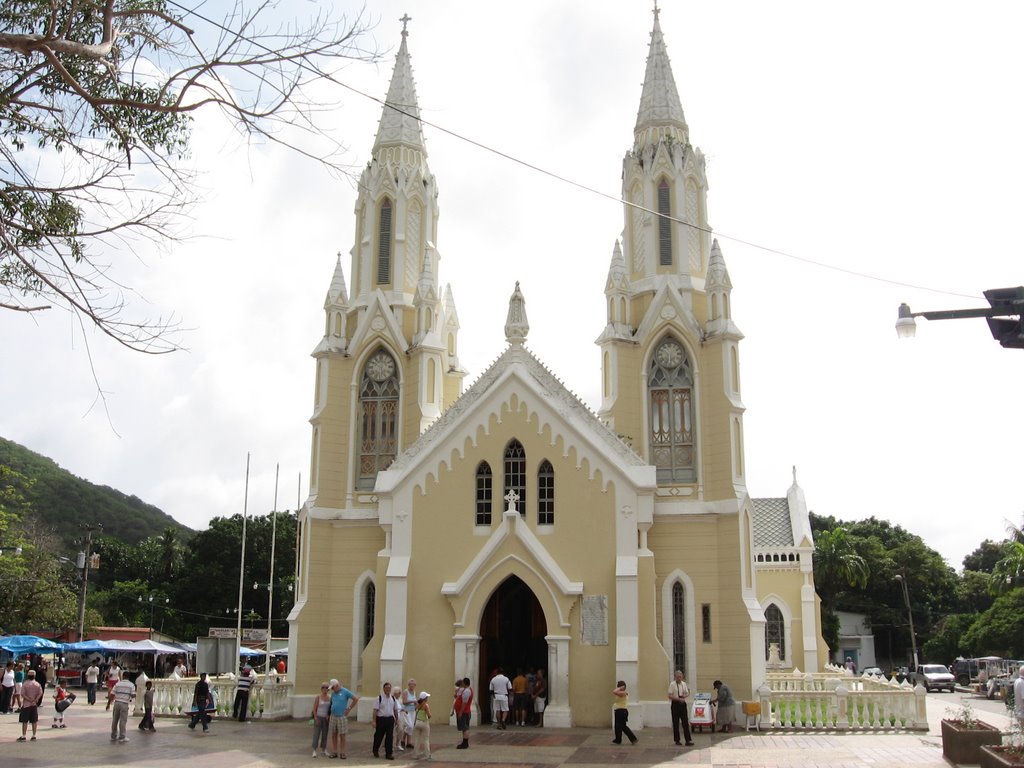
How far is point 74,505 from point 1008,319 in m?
101

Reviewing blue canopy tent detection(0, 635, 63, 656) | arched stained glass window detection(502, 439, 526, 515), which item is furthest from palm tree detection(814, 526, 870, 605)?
blue canopy tent detection(0, 635, 63, 656)

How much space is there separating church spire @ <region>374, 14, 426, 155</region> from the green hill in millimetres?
64452

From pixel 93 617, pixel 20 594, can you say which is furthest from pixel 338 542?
pixel 93 617

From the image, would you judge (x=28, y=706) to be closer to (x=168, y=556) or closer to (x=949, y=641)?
(x=949, y=641)

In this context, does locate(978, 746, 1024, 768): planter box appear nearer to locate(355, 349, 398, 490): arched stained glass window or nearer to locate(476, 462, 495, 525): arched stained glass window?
locate(476, 462, 495, 525): arched stained glass window

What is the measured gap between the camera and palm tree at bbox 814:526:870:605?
64000 mm

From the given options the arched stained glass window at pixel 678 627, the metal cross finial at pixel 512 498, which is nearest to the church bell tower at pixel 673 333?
the arched stained glass window at pixel 678 627

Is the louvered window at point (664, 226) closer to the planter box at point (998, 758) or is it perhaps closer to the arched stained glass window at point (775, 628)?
the arched stained glass window at point (775, 628)

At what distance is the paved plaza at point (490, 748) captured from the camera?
18141 mm

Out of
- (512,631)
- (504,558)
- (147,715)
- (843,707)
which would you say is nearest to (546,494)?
(504,558)

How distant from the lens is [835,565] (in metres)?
64.2

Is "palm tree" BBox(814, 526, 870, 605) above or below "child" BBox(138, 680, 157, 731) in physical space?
above

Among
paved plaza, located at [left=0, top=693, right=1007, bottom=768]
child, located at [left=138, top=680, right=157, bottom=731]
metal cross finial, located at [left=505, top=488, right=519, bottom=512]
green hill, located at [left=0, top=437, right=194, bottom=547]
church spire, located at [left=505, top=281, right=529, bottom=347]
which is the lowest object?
paved plaza, located at [left=0, top=693, right=1007, bottom=768]

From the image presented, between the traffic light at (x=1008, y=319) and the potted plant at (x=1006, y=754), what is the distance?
235 inches
